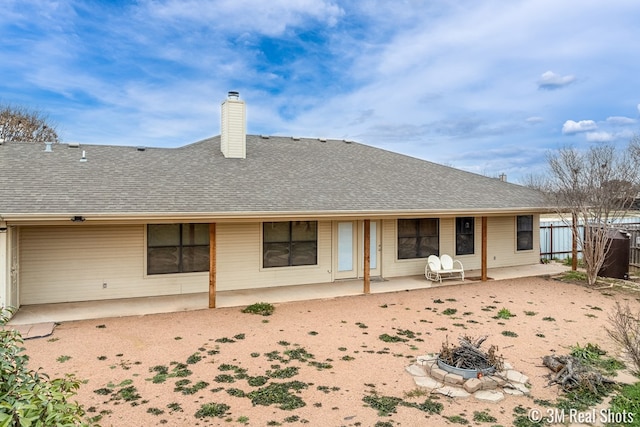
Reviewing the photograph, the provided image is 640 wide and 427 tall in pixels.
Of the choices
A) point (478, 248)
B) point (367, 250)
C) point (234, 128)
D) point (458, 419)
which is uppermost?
point (234, 128)

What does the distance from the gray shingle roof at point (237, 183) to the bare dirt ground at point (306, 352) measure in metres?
2.38

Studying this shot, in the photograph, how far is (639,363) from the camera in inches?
187

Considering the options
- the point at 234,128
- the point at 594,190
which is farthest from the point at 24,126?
the point at 594,190

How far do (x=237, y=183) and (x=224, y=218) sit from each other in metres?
1.89

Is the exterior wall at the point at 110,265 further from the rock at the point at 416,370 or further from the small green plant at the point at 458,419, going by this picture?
the small green plant at the point at 458,419

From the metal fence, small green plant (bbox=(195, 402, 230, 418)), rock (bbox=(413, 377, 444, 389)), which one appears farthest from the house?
rock (bbox=(413, 377, 444, 389))

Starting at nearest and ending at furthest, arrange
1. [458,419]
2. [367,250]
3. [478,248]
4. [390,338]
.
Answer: [458,419]
[390,338]
[367,250]
[478,248]

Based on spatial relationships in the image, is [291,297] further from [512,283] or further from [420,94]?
[420,94]

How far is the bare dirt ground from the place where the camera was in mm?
4672

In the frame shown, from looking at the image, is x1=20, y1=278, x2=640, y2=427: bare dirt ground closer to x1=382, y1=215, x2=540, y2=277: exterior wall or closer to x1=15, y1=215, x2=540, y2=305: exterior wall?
x1=15, y1=215, x2=540, y2=305: exterior wall

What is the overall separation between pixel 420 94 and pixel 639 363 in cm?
1562

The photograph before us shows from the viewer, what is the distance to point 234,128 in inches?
487

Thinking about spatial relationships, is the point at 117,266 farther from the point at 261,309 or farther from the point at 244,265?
the point at 261,309

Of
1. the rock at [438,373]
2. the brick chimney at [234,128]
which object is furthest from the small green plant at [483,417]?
the brick chimney at [234,128]
